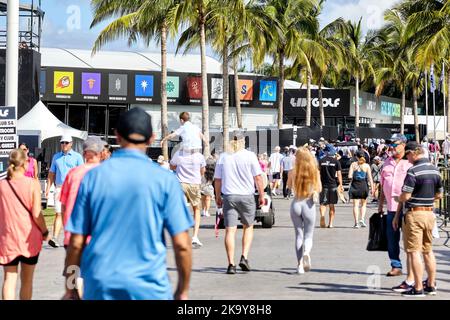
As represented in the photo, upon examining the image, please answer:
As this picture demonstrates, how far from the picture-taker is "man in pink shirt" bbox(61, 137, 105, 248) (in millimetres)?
8656

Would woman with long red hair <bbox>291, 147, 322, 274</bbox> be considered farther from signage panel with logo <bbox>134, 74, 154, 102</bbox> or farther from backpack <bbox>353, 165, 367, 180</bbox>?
signage panel with logo <bbox>134, 74, 154, 102</bbox>

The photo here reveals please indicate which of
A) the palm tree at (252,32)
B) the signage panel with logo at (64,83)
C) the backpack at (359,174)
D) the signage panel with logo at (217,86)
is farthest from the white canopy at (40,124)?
the signage panel with logo at (217,86)

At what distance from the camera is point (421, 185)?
10086 mm

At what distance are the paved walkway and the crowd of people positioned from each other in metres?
0.33

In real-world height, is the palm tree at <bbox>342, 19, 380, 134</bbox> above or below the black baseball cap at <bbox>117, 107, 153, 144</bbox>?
above

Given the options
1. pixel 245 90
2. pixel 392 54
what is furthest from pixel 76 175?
pixel 392 54

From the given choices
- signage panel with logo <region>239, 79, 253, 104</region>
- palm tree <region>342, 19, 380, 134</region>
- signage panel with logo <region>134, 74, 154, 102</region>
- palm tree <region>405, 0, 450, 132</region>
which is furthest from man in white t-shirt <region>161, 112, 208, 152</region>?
palm tree <region>342, 19, 380, 134</region>

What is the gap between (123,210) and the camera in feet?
15.8

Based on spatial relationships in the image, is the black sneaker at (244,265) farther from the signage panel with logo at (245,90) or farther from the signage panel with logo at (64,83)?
the signage panel with logo at (245,90)

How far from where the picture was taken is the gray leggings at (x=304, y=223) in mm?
11867

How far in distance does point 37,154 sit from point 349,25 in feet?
122

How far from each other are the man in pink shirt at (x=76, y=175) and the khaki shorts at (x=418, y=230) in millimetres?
3509

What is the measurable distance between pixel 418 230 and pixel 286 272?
102 inches
